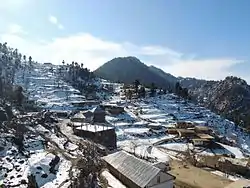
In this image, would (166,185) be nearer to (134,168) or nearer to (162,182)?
(162,182)

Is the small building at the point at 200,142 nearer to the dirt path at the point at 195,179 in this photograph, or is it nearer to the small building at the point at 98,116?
the small building at the point at 98,116

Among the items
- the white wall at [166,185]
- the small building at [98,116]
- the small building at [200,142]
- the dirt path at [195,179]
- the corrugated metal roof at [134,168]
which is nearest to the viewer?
the corrugated metal roof at [134,168]

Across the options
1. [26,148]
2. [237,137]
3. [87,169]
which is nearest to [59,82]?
[237,137]

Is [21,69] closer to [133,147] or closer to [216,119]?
[216,119]

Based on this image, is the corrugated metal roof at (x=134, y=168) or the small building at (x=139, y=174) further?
the corrugated metal roof at (x=134, y=168)

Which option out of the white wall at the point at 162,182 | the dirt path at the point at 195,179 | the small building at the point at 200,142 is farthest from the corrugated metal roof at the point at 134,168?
the small building at the point at 200,142

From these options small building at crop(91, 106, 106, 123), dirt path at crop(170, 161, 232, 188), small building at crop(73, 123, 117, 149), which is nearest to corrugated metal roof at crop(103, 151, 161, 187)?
dirt path at crop(170, 161, 232, 188)
